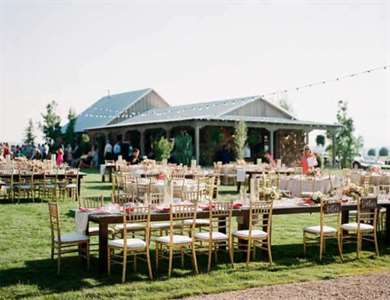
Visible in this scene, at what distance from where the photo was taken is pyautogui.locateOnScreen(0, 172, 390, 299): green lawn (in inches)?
244

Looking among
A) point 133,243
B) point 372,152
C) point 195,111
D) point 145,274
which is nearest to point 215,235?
point 145,274

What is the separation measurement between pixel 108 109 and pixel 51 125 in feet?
19.5

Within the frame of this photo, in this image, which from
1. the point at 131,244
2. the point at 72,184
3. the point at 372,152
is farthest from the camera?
the point at 372,152

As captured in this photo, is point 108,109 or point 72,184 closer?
point 72,184

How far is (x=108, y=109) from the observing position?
42.9 meters

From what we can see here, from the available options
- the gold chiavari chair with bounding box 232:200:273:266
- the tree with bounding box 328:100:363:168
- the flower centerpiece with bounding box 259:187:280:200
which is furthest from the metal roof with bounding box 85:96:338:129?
the gold chiavari chair with bounding box 232:200:273:266

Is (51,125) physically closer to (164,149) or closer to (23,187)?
(164,149)

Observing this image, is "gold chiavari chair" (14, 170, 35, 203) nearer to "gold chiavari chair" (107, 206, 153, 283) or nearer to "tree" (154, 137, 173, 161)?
"gold chiavari chair" (107, 206, 153, 283)

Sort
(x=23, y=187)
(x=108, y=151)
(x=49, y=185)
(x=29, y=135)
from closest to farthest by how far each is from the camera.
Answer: (x=23, y=187) < (x=49, y=185) < (x=108, y=151) < (x=29, y=135)

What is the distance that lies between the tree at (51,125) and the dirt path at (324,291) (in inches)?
1551

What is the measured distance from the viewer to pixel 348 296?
20.0 ft

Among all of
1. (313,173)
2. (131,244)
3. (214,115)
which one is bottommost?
(131,244)

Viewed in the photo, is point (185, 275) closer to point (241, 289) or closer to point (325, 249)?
point (241, 289)

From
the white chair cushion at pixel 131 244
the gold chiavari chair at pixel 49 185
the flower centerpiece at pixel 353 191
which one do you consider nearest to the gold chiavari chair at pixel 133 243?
the white chair cushion at pixel 131 244
